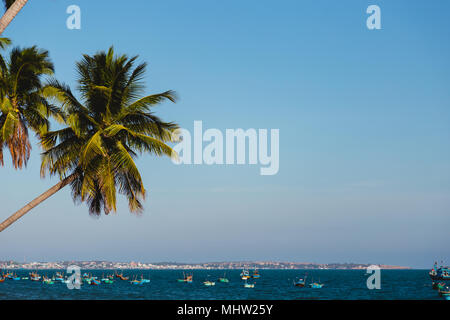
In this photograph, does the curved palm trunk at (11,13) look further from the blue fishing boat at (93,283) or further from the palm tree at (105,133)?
the blue fishing boat at (93,283)

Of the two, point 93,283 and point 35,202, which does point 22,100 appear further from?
point 93,283

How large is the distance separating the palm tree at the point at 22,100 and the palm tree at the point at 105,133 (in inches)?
21.8

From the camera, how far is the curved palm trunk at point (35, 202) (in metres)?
15.9

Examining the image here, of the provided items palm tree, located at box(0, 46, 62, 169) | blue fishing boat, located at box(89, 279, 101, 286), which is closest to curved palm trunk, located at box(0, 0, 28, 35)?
Result: palm tree, located at box(0, 46, 62, 169)

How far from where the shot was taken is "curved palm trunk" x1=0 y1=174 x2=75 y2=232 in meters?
15.9

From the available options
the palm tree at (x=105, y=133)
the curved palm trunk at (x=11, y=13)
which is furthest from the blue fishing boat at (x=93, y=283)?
the curved palm trunk at (x=11, y=13)

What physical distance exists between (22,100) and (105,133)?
328 centimetres

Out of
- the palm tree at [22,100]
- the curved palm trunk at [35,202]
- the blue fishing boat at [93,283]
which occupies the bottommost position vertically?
the blue fishing boat at [93,283]

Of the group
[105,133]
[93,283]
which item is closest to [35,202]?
[105,133]

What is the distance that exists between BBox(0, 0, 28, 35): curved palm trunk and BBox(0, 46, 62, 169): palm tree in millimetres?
4229

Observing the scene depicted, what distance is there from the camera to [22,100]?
18.3m

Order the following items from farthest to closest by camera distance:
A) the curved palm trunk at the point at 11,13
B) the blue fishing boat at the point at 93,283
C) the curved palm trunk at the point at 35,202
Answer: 1. the blue fishing boat at the point at 93,283
2. the curved palm trunk at the point at 35,202
3. the curved palm trunk at the point at 11,13

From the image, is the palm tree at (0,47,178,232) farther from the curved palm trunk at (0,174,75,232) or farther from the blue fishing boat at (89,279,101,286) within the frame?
the blue fishing boat at (89,279,101,286)
